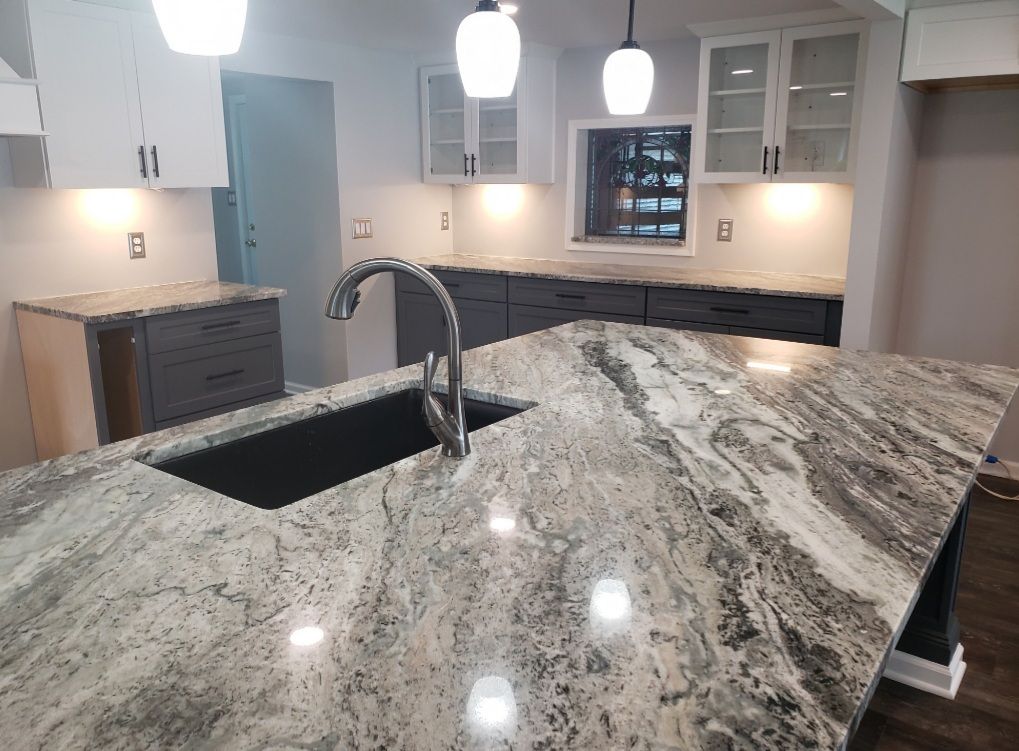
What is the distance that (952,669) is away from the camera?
227 cm

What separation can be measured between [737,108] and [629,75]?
7.06 ft

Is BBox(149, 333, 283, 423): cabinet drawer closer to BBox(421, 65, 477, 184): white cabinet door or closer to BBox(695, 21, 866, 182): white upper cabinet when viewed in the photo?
BBox(421, 65, 477, 184): white cabinet door

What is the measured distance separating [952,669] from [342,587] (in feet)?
6.74

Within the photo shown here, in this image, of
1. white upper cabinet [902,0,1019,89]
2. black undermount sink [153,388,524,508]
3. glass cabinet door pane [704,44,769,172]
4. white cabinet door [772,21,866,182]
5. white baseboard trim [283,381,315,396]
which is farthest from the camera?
white baseboard trim [283,381,315,396]

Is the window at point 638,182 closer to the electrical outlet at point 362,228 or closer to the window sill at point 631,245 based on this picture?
the window sill at point 631,245

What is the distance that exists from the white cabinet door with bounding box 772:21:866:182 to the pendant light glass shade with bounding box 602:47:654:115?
190 cm

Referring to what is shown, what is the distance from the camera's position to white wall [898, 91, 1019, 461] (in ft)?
12.1

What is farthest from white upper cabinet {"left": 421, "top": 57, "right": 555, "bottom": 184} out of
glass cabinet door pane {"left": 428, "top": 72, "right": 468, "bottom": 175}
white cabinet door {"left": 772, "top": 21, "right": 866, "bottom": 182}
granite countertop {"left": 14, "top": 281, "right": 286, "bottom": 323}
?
granite countertop {"left": 14, "top": 281, "right": 286, "bottom": 323}

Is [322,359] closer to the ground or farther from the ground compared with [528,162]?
closer to the ground

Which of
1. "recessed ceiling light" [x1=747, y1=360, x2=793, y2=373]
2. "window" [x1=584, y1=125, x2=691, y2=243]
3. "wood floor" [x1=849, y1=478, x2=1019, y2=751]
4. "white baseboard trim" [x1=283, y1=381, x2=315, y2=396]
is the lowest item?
"wood floor" [x1=849, y1=478, x2=1019, y2=751]

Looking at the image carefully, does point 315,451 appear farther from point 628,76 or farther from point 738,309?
point 738,309

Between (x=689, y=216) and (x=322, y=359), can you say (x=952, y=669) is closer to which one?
(x=689, y=216)

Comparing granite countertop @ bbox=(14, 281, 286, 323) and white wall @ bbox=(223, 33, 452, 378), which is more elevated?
white wall @ bbox=(223, 33, 452, 378)

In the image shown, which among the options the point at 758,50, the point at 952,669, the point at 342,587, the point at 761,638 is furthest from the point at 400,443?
the point at 758,50
